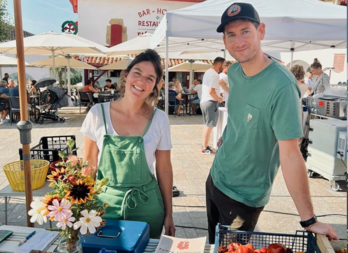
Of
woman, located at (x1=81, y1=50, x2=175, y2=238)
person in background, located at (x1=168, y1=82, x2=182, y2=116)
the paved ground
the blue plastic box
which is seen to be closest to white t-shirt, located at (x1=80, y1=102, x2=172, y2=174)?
woman, located at (x1=81, y1=50, x2=175, y2=238)

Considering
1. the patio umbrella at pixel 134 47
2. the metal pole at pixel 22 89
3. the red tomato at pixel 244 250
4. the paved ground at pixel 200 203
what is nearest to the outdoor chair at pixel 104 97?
the patio umbrella at pixel 134 47

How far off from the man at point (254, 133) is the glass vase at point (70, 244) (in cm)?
95

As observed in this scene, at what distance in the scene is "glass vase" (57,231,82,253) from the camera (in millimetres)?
1343

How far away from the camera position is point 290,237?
1555 mm

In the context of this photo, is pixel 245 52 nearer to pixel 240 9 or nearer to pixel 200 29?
pixel 240 9

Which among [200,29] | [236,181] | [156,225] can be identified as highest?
[200,29]

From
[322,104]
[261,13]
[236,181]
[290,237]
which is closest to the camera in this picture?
[290,237]

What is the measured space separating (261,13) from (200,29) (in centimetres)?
82

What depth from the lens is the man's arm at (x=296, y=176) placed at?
148 cm

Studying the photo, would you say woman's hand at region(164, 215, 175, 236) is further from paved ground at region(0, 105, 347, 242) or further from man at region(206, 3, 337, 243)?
paved ground at region(0, 105, 347, 242)

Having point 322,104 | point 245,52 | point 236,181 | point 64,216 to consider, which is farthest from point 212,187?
point 322,104

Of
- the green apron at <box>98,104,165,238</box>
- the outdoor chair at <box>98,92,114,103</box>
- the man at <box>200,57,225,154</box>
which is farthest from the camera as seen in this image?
the outdoor chair at <box>98,92,114,103</box>

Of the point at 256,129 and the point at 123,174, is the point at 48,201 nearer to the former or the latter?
the point at 123,174

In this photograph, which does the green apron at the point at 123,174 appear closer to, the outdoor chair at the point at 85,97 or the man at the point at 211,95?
the man at the point at 211,95
